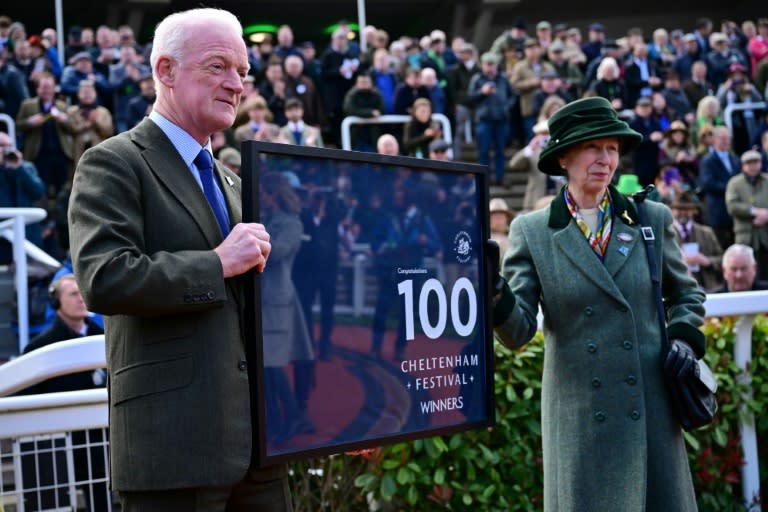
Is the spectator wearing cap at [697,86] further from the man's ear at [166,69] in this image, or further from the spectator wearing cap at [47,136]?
the man's ear at [166,69]

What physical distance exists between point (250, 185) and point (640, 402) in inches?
62.2

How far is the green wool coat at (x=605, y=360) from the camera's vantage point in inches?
140

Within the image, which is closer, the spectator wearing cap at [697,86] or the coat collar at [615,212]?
the coat collar at [615,212]

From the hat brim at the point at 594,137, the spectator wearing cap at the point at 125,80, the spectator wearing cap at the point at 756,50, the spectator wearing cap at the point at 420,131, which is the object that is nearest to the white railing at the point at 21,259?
the spectator wearing cap at the point at 125,80

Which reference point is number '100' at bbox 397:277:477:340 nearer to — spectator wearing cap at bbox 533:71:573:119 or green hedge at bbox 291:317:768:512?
green hedge at bbox 291:317:768:512

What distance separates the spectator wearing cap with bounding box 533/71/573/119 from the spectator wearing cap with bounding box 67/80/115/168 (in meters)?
5.39

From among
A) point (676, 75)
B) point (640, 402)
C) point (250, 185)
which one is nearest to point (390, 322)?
point (250, 185)

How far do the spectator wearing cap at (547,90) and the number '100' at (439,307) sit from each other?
1165 centimetres

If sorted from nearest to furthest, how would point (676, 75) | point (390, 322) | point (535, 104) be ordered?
point (390, 322)
point (535, 104)
point (676, 75)

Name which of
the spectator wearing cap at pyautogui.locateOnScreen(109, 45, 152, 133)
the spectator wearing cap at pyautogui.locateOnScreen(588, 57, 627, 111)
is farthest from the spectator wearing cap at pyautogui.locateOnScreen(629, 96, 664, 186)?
the spectator wearing cap at pyautogui.locateOnScreen(109, 45, 152, 133)

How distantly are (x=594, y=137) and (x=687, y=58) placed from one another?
1457cm

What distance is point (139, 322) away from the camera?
258cm

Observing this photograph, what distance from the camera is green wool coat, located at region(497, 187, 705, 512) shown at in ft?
11.6

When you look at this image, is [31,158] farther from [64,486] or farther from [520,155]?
[64,486]
